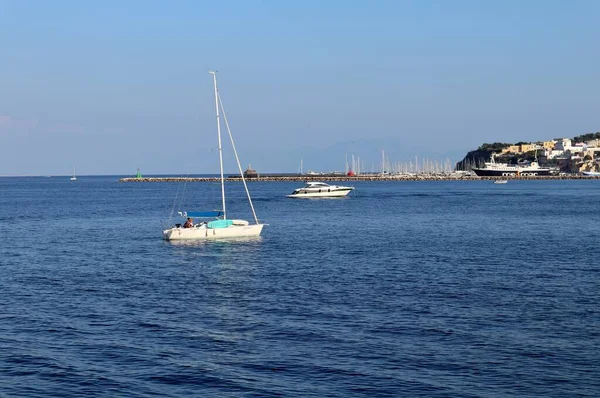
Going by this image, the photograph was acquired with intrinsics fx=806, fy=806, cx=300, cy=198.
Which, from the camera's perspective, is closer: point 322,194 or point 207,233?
point 207,233

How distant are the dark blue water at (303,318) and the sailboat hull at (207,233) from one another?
1878 millimetres

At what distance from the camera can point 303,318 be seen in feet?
85.4

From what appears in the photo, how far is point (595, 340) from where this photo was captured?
22.8m

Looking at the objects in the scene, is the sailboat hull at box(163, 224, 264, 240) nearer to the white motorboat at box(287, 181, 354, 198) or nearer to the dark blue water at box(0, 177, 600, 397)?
the dark blue water at box(0, 177, 600, 397)

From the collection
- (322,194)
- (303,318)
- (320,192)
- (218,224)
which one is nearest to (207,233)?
(218,224)

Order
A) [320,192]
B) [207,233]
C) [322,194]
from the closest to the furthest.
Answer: [207,233] < [322,194] < [320,192]

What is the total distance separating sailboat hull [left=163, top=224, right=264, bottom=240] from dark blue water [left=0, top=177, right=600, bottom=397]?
1878 millimetres

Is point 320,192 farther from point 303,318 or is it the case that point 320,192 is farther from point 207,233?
point 303,318

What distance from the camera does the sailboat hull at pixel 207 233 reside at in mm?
52656

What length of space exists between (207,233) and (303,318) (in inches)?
1098

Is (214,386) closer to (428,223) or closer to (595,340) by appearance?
(595,340)

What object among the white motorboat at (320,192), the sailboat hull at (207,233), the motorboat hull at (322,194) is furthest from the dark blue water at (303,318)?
the white motorboat at (320,192)

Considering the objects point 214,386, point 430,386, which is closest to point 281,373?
point 214,386

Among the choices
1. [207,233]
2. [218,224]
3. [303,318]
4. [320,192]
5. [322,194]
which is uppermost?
[320,192]
